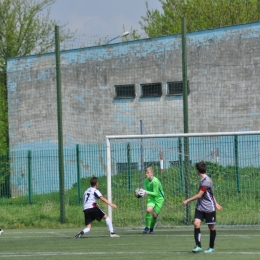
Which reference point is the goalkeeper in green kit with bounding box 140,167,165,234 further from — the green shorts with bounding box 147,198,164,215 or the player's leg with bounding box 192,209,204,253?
the player's leg with bounding box 192,209,204,253

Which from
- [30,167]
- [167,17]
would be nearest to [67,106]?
[30,167]

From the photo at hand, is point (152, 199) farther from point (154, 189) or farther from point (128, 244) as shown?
point (128, 244)

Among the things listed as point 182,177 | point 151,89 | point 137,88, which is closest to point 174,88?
point 151,89

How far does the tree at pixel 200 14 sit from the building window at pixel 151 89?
1587cm

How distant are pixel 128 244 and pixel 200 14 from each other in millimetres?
33207

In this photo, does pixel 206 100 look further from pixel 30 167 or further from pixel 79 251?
pixel 79 251

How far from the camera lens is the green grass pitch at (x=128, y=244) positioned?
12.9 meters

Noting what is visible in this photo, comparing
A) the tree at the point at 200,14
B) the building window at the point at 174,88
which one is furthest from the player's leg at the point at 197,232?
the tree at the point at 200,14

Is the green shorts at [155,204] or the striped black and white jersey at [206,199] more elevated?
the striped black and white jersey at [206,199]

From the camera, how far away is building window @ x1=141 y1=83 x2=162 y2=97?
94.6ft

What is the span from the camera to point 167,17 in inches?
1973

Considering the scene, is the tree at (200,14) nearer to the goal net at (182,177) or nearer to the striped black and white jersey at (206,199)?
the goal net at (182,177)

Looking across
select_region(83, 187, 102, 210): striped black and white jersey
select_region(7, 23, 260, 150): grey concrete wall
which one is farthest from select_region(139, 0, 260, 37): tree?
select_region(83, 187, 102, 210): striped black and white jersey

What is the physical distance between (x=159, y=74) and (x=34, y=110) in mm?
5371
